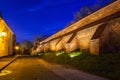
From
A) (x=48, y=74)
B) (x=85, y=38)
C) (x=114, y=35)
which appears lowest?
(x=48, y=74)

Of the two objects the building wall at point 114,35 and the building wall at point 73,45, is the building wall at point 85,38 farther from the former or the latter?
the building wall at point 114,35

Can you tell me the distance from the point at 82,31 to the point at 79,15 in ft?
108

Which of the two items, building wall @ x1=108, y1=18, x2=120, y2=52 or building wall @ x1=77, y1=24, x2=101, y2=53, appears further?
building wall @ x1=77, y1=24, x2=101, y2=53

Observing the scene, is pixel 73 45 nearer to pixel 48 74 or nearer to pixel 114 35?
pixel 114 35

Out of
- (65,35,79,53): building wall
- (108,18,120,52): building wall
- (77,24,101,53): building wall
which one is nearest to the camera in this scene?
(108,18,120,52): building wall

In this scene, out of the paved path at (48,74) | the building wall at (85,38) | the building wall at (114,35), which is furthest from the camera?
the building wall at (85,38)

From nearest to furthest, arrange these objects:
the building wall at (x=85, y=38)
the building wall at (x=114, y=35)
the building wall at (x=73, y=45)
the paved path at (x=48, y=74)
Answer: the paved path at (x=48, y=74), the building wall at (x=114, y=35), the building wall at (x=85, y=38), the building wall at (x=73, y=45)

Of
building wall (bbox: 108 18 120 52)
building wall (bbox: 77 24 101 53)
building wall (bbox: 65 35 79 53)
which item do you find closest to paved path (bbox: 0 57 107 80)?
building wall (bbox: 108 18 120 52)

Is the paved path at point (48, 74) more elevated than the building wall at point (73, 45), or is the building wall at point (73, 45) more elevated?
the building wall at point (73, 45)

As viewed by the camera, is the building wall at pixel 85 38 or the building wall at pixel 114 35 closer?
the building wall at pixel 114 35

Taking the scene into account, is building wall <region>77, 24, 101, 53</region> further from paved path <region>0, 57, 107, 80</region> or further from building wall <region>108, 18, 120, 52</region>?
paved path <region>0, 57, 107, 80</region>

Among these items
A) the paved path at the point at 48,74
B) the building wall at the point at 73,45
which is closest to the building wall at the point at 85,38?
the building wall at the point at 73,45

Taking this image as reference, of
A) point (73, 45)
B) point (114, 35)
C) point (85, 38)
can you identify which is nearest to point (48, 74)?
point (114, 35)

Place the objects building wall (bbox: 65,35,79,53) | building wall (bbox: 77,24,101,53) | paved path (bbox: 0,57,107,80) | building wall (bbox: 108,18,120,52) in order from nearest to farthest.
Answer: paved path (bbox: 0,57,107,80) → building wall (bbox: 108,18,120,52) → building wall (bbox: 77,24,101,53) → building wall (bbox: 65,35,79,53)
